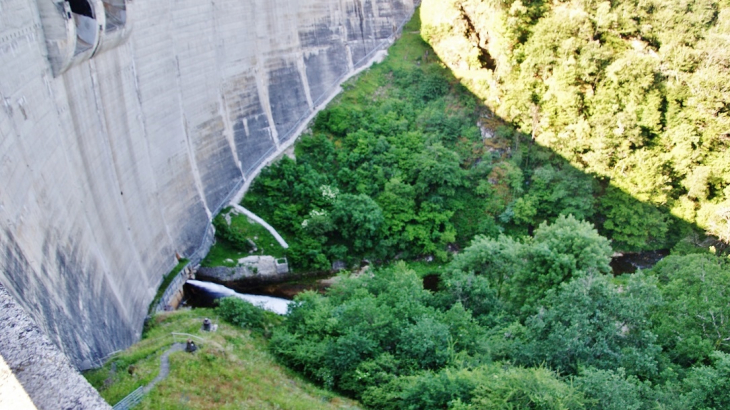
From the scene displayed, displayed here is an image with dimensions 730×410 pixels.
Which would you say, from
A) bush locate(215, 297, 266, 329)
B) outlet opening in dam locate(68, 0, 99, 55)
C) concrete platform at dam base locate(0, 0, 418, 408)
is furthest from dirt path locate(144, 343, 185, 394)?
outlet opening in dam locate(68, 0, 99, 55)

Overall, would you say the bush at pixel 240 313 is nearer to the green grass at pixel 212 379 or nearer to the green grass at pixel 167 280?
the green grass at pixel 212 379

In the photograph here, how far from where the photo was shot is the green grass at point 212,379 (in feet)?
47.7

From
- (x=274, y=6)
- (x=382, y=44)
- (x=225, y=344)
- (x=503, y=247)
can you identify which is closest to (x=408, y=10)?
(x=382, y=44)

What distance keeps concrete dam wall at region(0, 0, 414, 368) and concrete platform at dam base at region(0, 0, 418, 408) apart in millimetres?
55

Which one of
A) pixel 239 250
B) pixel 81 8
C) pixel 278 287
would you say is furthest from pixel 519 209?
Answer: pixel 81 8

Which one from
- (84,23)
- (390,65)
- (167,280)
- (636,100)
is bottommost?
(167,280)

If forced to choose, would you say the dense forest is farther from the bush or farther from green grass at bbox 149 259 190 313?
green grass at bbox 149 259 190 313

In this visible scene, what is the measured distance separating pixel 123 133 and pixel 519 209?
1989cm

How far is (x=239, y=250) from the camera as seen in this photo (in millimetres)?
27031

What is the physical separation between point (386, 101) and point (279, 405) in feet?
78.3

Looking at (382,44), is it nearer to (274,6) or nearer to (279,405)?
(274,6)

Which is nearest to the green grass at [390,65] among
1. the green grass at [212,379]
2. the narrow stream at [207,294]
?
the narrow stream at [207,294]

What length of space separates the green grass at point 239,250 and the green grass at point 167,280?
5.32 feet

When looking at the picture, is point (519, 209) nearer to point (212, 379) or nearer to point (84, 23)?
point (212, 379)
